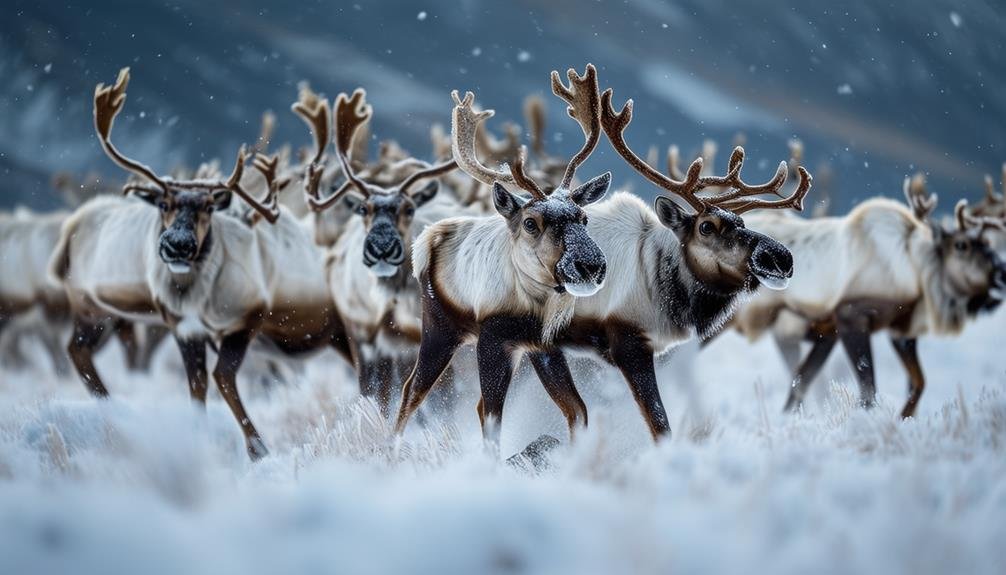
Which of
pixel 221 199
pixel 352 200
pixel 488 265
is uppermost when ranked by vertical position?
pixel 488 265

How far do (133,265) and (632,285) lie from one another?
13.6 ft

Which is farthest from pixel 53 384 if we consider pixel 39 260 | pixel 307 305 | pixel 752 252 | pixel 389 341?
pixel 752 252

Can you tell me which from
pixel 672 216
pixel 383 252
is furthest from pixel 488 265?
pixel 383 252

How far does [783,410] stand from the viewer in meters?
7.75

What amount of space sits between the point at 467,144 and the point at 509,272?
0.89m

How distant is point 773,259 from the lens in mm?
4082

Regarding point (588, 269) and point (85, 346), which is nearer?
point (588, 269)

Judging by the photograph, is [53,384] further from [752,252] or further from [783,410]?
[752,252]

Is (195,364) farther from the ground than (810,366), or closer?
farther from the ground

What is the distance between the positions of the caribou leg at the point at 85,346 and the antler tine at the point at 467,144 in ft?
13.2

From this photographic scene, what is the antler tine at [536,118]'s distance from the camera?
1000 cm

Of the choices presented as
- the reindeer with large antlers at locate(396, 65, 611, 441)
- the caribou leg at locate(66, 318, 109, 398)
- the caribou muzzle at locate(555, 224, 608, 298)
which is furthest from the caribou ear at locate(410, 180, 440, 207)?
the caribou leg at locate(66, 318, 109, 398)

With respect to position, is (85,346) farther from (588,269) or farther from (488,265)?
(588,269)

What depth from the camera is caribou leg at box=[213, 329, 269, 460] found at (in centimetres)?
594
